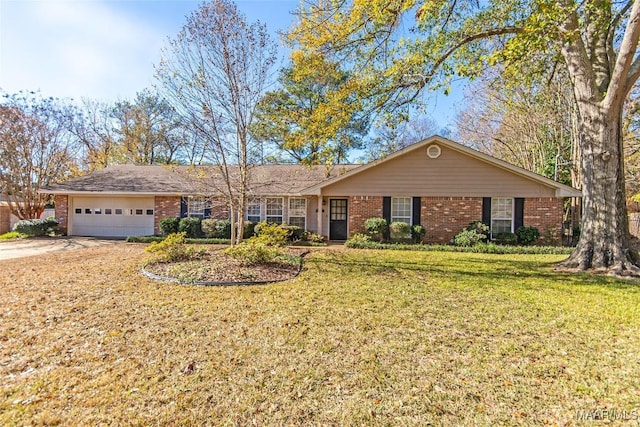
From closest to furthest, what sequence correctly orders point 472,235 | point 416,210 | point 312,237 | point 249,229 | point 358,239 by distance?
point 472,235 < point 358,239 < point 416,210 < point 312,237 < point 249,229

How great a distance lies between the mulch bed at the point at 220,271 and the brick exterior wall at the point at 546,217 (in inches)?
438

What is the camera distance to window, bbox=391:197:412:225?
572 inches

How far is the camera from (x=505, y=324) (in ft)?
14.8

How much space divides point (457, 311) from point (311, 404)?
326 centimetres

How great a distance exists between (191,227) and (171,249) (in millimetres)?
7121

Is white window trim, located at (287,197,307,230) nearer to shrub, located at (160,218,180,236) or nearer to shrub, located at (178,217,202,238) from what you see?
shrub, located at (178,217,202,238)

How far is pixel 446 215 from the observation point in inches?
559

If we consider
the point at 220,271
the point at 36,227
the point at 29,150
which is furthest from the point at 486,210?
the point at 29,150

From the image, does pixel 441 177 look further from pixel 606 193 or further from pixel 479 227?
pixel 606 193

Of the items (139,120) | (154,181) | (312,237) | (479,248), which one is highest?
(139,120)

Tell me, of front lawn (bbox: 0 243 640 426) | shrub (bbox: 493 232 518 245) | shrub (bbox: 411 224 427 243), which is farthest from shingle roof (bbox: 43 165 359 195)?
front lawn (bbox: 0 243 640 426)

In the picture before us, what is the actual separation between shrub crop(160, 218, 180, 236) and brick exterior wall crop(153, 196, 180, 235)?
2.70 ft

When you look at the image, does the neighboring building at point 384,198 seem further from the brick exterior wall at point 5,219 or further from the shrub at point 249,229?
the brick exterior wall at point 5,219

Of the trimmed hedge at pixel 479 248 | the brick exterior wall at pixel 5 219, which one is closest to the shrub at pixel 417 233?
the trimmed hedge at pixel 479 248
